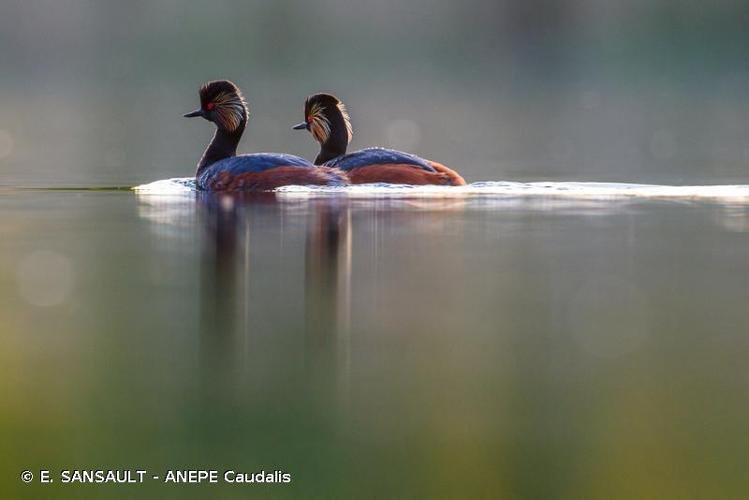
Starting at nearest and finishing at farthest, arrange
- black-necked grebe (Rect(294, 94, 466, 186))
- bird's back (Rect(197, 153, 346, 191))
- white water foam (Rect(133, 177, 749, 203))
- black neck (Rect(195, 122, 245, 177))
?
white water foam (Rect(133, 177, 749, 203)) < bird's back (Rect(197, 153, 346, 191)) < black-necked grebe (Rect(294, 94, 466, 186)) < black neck (Rect(195, 122, 245, 177))

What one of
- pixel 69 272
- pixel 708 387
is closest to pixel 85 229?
pixel 69 272

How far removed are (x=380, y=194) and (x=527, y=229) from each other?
2864mm

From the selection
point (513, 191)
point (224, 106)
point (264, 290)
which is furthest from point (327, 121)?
point (264, 290)

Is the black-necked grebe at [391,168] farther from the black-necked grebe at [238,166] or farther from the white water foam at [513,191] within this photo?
the black-necked grebe at [238,166]

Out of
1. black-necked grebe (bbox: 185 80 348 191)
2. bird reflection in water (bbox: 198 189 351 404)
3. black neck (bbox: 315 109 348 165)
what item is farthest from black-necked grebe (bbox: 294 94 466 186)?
bird reflection in water (bbox: 198 189 351 404)

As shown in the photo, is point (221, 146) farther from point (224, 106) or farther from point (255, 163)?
point (255, 163)

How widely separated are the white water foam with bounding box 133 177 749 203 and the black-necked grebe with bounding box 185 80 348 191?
0.12 meters

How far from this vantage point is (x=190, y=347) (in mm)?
6207

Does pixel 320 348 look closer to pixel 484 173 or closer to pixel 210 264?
pixel 210 264

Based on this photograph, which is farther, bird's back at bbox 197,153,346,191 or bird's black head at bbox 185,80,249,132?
bird's black head at bbox 185,80,249,132

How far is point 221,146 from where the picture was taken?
1534cm

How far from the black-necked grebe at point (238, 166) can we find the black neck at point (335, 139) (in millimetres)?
902

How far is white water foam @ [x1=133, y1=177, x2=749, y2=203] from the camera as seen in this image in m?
13.7

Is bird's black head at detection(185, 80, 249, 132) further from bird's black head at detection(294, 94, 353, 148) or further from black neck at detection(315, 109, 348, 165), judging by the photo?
black neck at detection(315, 109, 348, 165)
